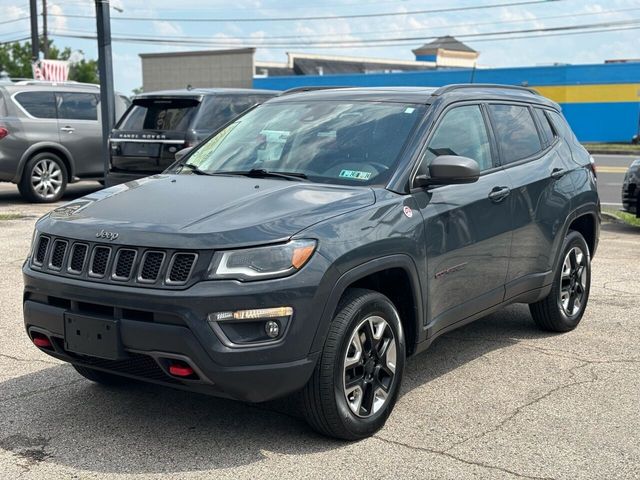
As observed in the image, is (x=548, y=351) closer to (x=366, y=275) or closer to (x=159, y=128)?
(x=366, y=275)

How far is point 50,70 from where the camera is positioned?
23.6 metres

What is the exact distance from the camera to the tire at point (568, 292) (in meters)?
6.25

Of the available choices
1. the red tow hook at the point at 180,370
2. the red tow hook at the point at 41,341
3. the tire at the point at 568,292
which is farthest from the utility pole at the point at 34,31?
the red tow hook at the point at 180,370

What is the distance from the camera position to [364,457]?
4.10m

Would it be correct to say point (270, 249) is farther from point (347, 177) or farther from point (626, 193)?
point (626, 193)

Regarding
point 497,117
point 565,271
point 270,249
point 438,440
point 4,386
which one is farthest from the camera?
point 565,271

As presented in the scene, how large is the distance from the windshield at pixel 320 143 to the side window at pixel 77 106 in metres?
9.74

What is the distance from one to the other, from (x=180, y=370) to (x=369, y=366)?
1.00 meters

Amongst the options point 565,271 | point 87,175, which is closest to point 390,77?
point 87,175

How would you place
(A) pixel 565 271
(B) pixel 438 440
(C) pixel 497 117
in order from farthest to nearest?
(A) pixel 565 271 → (C) pixel 497 117 → (B) pixel 438 440

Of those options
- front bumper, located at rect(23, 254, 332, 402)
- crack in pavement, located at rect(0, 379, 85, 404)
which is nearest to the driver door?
front bumper, located at rect(23, 254, 332, 402)

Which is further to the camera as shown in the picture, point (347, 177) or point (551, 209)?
point (551, 209)

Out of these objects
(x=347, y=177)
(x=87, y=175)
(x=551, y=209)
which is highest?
(x=347, y=177)

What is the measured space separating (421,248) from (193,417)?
1524 millimetres
